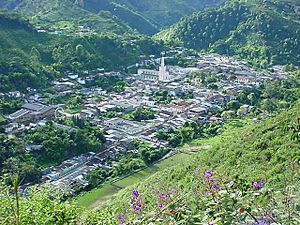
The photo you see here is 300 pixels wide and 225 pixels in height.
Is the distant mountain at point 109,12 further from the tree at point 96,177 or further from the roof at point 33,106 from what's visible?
the tree at point 96,177

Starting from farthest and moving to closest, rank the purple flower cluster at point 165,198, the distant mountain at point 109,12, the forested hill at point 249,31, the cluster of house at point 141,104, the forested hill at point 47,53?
the distant mountain at point 109,12 < the forested hill at point 249,31 < the forested hill at point 47,53 < the cluster of house at point 141,104 < the purple flower cluster at point 165,198

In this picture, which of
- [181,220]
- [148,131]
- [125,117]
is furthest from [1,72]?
[181,220]

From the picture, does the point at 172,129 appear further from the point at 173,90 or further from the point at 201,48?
the point at 201,48

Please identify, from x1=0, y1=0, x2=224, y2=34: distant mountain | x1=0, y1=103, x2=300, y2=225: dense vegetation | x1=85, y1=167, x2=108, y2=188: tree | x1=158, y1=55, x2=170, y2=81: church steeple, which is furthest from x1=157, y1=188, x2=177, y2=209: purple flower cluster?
x1=0, y1=0, x2=224, y2=34: distant mountain

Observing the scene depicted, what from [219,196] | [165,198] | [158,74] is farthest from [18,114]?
[219,196]

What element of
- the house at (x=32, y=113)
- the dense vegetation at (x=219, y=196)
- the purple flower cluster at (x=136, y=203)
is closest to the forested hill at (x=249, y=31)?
the house at (x=32, y=113)

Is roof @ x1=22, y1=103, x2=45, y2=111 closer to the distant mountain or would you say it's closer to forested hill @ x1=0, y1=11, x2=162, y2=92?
forested hill @ x1=0, y1=11, x2=162, y2=92
